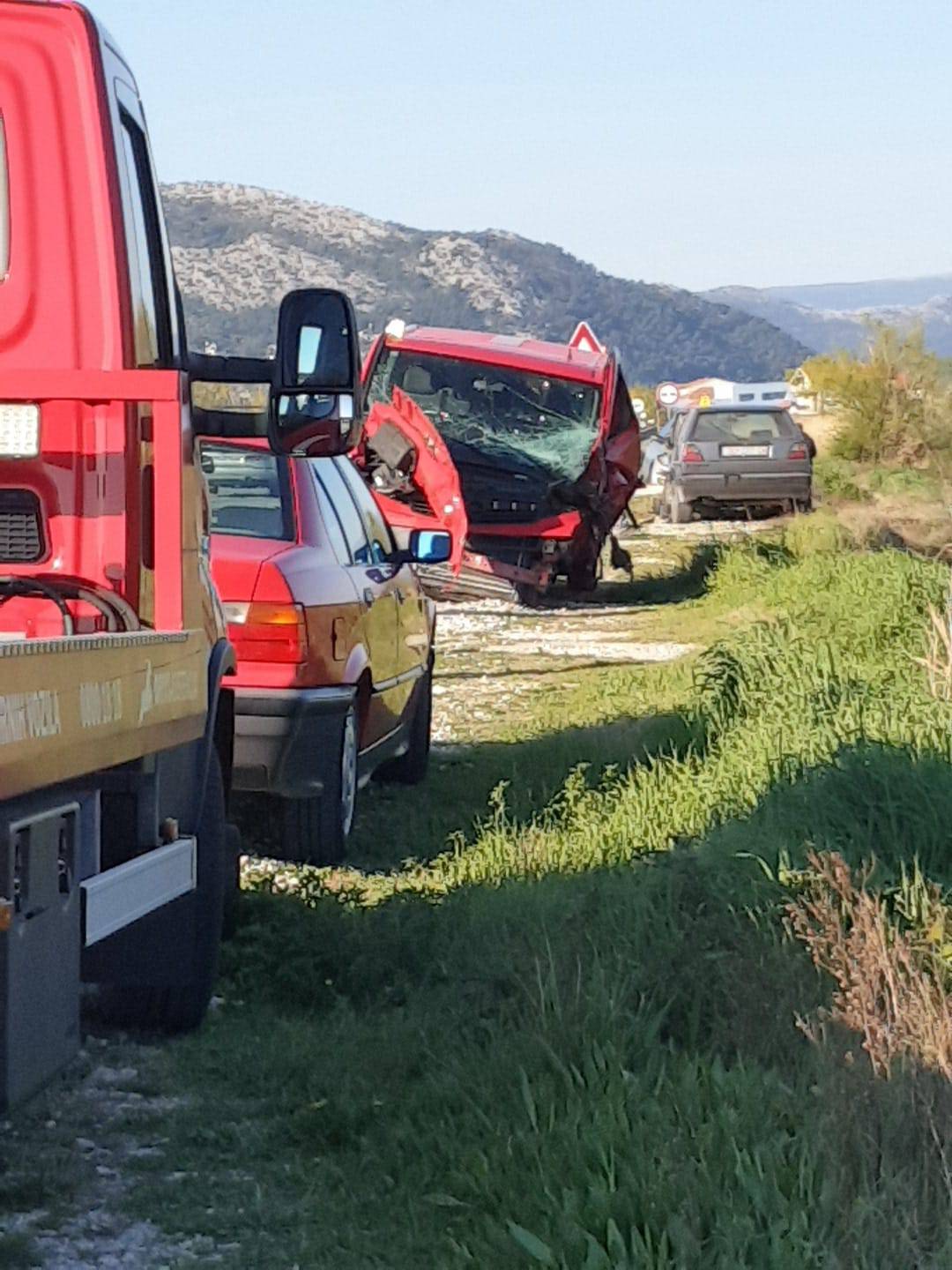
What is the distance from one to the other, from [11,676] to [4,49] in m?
2.45

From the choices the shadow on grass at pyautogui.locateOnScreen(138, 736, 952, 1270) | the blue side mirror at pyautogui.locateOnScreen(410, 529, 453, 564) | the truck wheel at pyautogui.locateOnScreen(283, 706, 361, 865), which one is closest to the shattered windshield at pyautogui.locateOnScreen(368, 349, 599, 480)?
the blue side mirror at pyautogui.locateOnScreen(410, 529, 453, 564)

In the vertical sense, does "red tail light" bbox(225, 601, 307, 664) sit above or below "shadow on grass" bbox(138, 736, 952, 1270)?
above

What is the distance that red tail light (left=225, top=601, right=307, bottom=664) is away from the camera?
A: 750 cm

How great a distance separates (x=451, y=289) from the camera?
600ft

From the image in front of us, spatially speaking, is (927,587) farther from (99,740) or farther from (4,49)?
(99,740)

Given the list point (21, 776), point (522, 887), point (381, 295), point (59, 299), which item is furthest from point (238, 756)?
point (381, 295)

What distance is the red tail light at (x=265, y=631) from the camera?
→ 750 centimetres

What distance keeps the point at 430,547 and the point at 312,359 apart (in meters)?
3.94

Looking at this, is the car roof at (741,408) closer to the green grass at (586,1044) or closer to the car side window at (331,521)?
the green grass at (586,1044)

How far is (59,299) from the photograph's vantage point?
5.26 m

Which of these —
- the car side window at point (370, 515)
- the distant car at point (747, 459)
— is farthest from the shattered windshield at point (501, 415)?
the car side window at point (370, 515)

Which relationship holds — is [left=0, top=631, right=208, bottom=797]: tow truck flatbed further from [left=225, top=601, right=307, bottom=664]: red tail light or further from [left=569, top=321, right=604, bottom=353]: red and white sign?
[left=569, top=321, right=604, bottom=353]: red and white sign

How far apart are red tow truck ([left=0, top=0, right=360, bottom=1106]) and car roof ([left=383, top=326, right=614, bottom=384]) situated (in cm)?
1505

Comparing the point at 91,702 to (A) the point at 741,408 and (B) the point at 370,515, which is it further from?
(A) the point at 741,408
